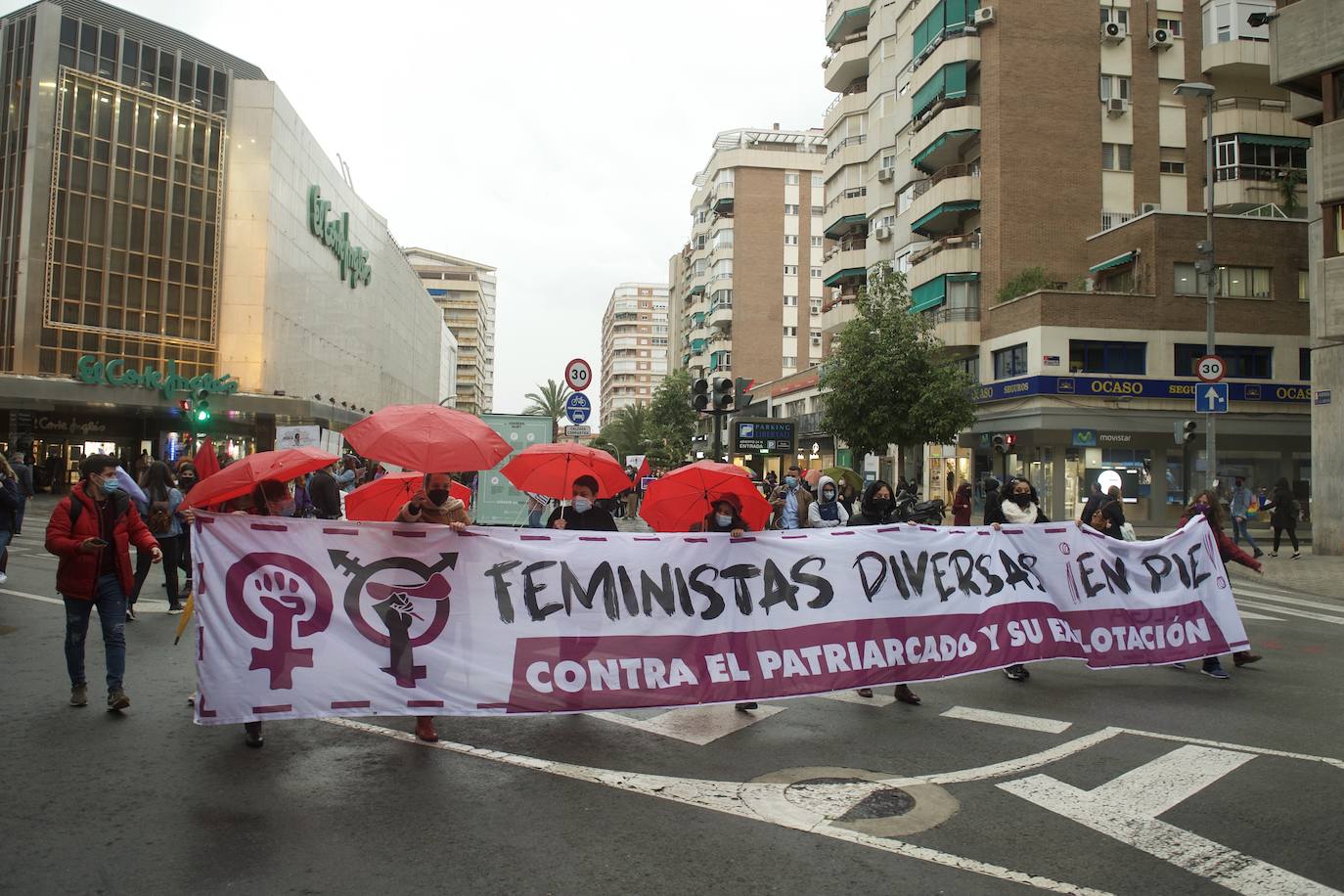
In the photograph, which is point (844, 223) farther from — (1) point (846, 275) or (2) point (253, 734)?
(2) point (253, 734)

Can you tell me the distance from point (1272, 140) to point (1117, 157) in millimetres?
5332

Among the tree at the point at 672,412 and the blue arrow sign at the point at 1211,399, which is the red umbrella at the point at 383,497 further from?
the tree at the point at 672,412

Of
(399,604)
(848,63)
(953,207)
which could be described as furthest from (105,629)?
(848,63)

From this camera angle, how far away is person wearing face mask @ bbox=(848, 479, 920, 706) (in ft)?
23.5

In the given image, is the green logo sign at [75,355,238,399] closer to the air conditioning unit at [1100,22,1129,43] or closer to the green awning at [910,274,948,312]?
the green awning at [910,274,948,312]

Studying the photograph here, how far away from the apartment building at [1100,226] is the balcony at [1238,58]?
0.10 meters

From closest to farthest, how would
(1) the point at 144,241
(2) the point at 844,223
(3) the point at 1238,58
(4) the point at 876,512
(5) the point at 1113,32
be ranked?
(4) the point at 876,512, (3) the point at 1238,58, (5) the point at 1113,32, (1) the point at 144,241, (2) the point at 844,223

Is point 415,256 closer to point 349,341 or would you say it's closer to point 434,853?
point 349,341

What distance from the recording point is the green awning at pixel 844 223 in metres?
49.4

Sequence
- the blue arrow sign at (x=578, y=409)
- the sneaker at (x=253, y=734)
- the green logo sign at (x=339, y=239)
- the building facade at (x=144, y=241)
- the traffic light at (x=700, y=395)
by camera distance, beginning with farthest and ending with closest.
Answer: the green logo sign at (x=339, y=239) < the building facade at (x=144, y=241) < the blue arrow sign at (x=578, y=409) < the traffic light at (x=700, y=395) < the sneaker at (x=253, y=734)

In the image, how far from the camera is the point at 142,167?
4216 centimetres

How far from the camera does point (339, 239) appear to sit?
55969 millimetres

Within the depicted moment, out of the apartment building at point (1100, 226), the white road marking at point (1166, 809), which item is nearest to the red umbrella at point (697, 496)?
the white road marking at point (1166, 809)

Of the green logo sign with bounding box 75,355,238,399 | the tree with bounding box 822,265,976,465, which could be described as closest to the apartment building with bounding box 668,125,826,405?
the tree with bounding box 822,265,976,465
